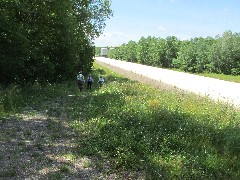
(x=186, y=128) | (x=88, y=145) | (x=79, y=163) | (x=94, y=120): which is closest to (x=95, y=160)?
(x=79, y=163)

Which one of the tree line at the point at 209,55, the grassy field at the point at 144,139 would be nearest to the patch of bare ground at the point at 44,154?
the grassy field at the point at 144,139

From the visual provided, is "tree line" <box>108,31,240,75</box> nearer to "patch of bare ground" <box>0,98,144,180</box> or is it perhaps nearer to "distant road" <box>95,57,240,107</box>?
"distant road" <box>95,57,240,107</box>

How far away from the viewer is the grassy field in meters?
12.0

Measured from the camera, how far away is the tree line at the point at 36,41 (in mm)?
30477

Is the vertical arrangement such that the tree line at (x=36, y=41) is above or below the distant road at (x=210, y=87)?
above

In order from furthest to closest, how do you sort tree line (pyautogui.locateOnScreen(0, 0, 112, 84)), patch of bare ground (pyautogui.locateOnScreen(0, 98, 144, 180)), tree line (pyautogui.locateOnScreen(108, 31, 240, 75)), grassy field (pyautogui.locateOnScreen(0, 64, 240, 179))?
tree line (pyautogui.locateOnScreen(108, 31, 240, 75)), tree line (pyautogui.locateOnScreen(0, 0, 112, 84)), grassy field (pyautogui.locateOnScreen(0, 64, 240, 179)), patch of bare ground (pyautogui.locateOnScreen(0, 98, 144, 180))

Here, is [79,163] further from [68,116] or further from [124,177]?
[68,116]

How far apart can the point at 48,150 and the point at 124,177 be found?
4002 mm

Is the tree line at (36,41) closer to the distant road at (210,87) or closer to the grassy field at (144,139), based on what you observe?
the grassy field at (144,139)

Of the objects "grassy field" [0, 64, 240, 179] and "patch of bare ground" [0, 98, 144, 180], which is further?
"grassy field" [0, 64, 240, 179]

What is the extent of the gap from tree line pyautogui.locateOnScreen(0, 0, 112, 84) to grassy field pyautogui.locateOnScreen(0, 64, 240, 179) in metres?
9.06

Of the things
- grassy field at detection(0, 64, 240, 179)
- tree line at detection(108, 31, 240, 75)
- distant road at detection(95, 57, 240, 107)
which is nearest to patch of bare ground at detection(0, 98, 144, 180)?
grassy field at detection(0, 64, 240, 179)

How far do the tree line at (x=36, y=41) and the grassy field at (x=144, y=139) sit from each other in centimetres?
906

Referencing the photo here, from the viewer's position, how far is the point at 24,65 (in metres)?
34.2
